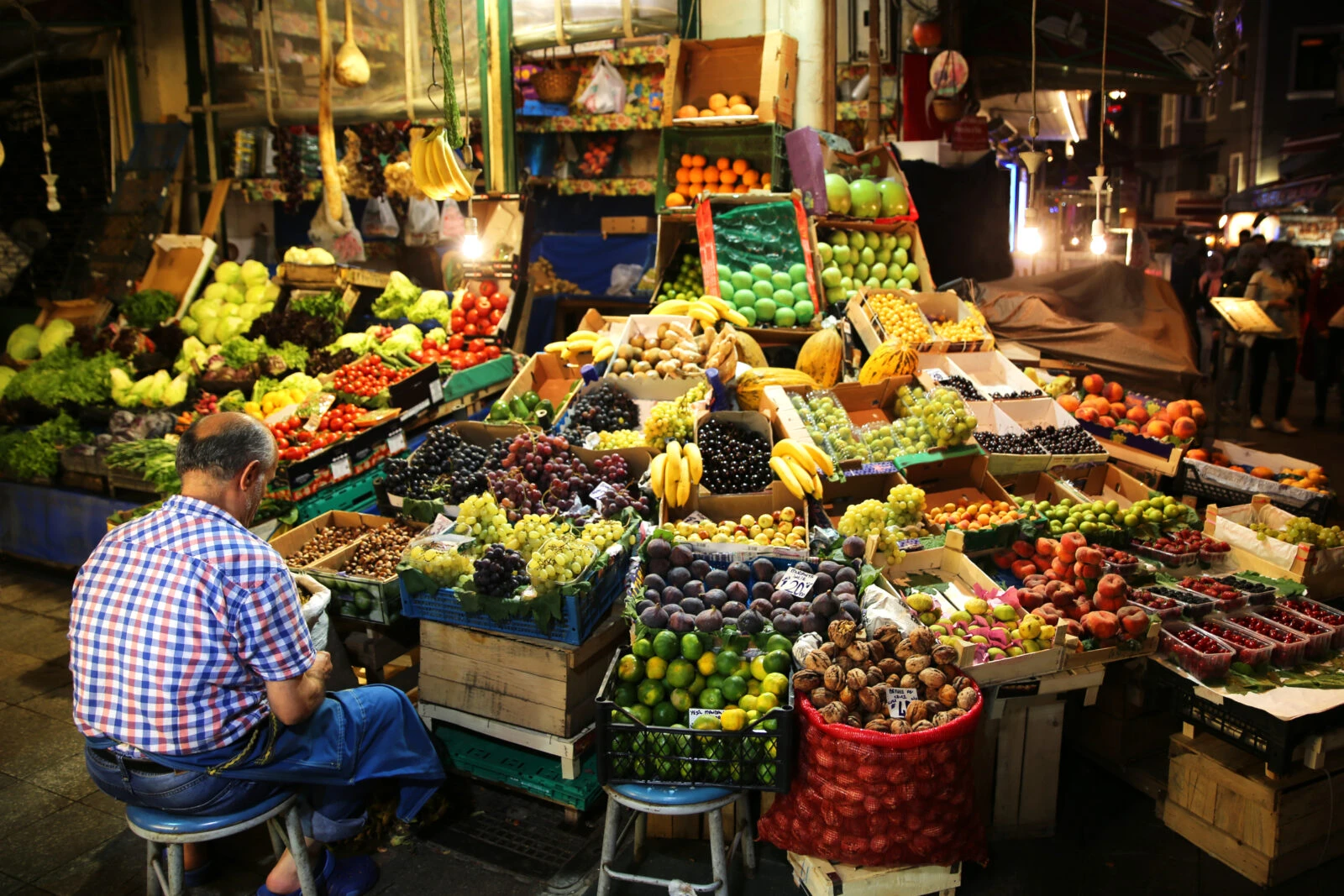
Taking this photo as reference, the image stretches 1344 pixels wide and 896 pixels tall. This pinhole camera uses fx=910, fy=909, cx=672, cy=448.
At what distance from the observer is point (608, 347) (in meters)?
5.64

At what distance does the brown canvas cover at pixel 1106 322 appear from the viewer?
24.5 feet

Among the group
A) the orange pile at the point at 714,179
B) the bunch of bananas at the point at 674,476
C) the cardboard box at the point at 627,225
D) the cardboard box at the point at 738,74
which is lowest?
the bunch of bananas at the point at 674,476

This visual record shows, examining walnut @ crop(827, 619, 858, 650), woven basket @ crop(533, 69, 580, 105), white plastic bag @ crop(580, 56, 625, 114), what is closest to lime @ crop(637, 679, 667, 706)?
walnut @ crop(827, 619, 858, 650)

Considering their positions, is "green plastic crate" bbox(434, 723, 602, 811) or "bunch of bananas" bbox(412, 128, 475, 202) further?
"bunch of bananas" bbox(412, 128, 475, 202)

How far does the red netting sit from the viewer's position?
2.62 meters

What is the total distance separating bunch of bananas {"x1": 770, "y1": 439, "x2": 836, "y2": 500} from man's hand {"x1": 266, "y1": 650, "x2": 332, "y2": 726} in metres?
2.10

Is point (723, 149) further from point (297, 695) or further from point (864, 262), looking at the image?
point (297, 695)

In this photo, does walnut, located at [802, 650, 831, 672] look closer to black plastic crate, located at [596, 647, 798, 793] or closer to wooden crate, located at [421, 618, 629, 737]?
black plastic crate, located at [596, 647, 798, 793]

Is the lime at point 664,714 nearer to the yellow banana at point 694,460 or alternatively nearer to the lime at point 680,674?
the lime at point 680,674

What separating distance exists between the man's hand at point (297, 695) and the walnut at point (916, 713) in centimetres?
177

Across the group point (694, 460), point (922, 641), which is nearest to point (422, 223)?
point (694, 460)

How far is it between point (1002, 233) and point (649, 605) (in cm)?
866

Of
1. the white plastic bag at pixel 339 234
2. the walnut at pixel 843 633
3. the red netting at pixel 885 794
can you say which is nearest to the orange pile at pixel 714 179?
the white plastic bag at pixel 339 234

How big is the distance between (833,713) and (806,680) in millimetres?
156
